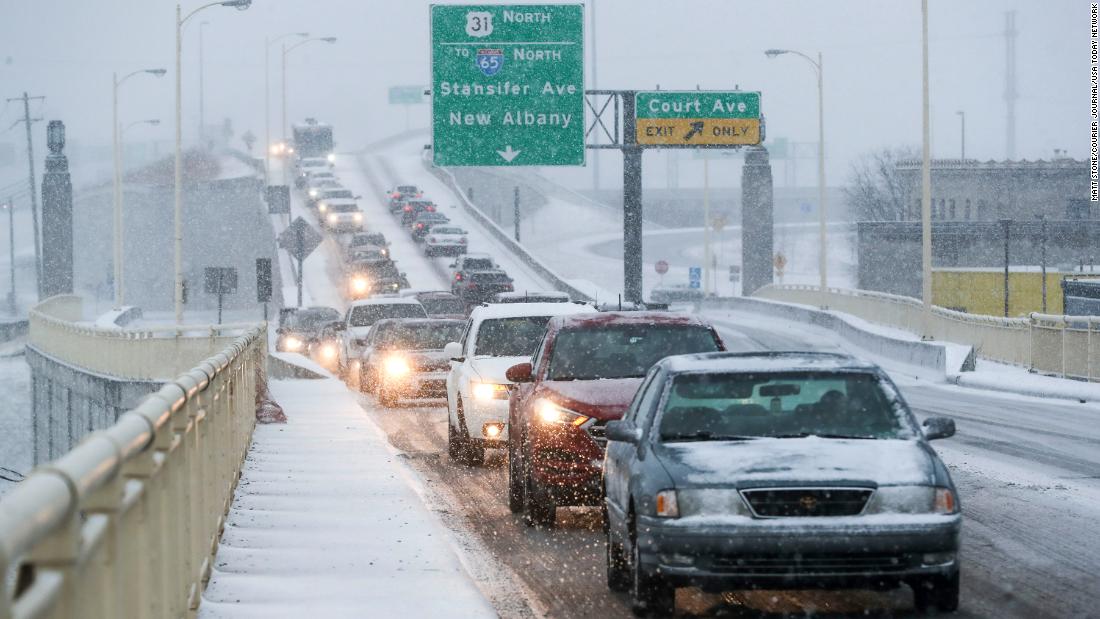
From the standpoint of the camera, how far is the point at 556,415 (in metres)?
13.3

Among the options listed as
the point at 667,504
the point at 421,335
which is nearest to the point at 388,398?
the point at 421,335

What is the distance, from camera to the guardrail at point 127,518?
3.35 m

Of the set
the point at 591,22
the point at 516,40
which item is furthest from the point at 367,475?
the point at 591,22

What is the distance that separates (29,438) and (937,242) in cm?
5214

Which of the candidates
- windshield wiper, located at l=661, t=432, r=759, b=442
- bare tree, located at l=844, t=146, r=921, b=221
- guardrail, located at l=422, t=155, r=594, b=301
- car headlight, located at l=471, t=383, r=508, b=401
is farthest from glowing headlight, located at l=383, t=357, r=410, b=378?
bare tree, located at l=844, t=146, r=921, b=221

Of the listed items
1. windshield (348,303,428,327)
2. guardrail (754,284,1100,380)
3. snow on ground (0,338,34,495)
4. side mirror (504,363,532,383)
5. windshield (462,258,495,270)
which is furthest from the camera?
snow on ground (0,338,34,495)

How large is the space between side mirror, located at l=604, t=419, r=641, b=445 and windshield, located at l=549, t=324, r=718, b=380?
3949 mm

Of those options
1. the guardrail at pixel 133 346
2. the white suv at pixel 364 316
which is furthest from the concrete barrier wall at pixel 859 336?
the guardrail at pixel 133 346

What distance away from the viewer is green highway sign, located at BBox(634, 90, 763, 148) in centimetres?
4488

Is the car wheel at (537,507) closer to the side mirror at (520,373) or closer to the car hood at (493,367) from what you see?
the side mirror at (520,373)

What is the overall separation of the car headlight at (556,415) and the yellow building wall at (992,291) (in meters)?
54.3

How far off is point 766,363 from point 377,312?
28.5 metres

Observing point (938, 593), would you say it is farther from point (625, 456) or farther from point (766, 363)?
point (625, 456)

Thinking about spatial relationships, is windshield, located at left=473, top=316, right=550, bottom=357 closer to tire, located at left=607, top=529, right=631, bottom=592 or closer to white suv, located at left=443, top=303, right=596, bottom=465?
white suv, located at left=443, top=303, right=596, bottom=465
